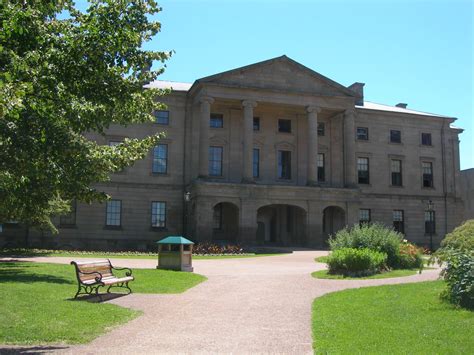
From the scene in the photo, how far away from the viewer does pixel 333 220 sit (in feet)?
150

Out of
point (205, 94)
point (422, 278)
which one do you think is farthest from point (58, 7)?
point (205, 94)

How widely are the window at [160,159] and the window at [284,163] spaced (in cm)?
1064

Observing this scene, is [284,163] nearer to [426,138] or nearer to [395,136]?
[395,136]

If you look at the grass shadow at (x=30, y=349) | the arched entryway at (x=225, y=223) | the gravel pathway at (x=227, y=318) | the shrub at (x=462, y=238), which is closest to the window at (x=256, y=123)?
the arched entryway at (x=225, y=223)

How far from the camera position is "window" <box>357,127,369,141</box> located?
167ft

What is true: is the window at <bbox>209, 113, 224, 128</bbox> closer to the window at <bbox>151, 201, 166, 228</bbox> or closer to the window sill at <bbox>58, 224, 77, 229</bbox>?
the window at <bbox>151, 201, 166, 228</bbox>

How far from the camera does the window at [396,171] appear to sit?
2040 inches

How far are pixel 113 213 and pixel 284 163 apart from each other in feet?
53.4

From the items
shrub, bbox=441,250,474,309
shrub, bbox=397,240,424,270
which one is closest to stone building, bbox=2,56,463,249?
shrub, bbox=397,240,424,270

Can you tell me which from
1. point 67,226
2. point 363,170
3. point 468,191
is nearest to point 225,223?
point 67,226

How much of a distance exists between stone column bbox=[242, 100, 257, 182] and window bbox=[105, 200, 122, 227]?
11.0 metres

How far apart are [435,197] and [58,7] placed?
48889 mm

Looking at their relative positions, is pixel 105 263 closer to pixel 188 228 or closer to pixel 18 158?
pixel 18 158

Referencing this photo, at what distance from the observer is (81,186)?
37.9ft
